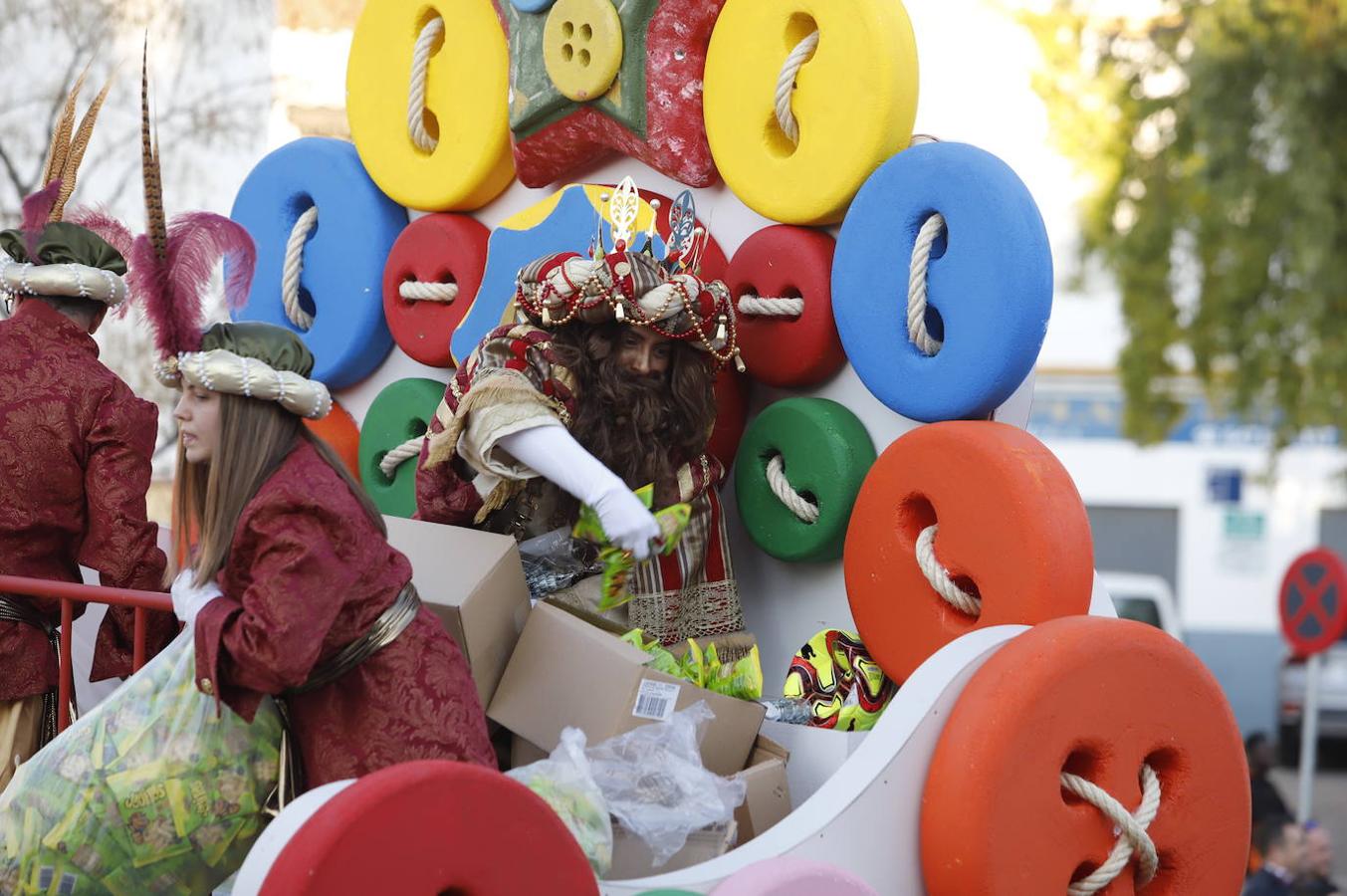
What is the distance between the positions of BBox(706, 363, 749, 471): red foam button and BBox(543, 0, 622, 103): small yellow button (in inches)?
28.5

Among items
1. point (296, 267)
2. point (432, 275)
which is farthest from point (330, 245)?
point (432, 275)

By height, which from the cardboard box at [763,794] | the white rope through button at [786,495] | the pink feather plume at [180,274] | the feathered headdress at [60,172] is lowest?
the cardboard box at [763,794]

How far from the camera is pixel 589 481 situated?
9.82 ft

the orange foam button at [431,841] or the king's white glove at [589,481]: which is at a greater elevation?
→ the king's white glove at [589,481]

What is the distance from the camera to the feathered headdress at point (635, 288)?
10.7 ft

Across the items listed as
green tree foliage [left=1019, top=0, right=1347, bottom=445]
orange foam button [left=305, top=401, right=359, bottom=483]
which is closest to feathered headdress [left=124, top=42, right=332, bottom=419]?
orange foam button [left=305, top=401, right=359, bottom=483]

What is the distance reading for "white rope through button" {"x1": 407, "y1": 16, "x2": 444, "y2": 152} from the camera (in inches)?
166

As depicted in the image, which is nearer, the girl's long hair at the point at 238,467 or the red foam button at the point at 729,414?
the girl's long hair at the point at 238,467

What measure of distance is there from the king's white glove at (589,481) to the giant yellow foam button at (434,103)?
1172 millimetres

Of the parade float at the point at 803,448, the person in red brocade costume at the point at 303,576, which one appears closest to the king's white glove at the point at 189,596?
the person in red brocade costume at the point at 303,576

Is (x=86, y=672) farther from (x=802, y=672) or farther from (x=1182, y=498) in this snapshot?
(x=1182, y=498)

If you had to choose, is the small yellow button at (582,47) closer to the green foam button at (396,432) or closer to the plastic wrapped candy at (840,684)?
the green foam button at (396,432)

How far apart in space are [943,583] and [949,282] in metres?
0.59

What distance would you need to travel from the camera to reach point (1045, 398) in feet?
55.6
